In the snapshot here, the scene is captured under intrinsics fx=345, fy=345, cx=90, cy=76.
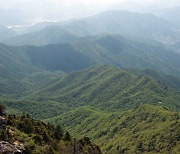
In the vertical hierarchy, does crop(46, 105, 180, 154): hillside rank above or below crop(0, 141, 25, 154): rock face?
below

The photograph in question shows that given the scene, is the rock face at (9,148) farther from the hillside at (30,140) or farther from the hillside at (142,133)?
the hillside at (142,133)

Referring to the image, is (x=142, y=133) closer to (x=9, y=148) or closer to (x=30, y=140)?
(x=30, y=140)

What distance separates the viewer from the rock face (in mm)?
45253

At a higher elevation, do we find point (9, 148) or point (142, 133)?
point (9, 148)

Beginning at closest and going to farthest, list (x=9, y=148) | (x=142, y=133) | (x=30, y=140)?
(x=9, y=148), (x=30, y=140), (x=142, y=133)

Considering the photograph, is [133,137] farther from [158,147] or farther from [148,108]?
[148,108]

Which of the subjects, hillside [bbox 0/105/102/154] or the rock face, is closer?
the rock face

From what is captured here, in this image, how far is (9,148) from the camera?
46125 millimetres

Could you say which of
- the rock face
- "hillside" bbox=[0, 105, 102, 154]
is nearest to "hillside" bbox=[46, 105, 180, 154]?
"hillside" bbox=[0, 105, 102, 154]

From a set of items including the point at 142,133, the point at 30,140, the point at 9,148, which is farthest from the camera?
the point at 142,133

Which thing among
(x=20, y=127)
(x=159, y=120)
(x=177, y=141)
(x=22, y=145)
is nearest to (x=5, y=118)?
(x=20, y=127)

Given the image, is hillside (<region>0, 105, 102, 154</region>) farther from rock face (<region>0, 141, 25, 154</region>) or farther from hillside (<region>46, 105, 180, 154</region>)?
hillside (<region>46, 105, 180, 154</region>)

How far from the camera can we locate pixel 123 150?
14450 centimetres

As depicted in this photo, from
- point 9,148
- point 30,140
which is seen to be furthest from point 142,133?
point 9,148
